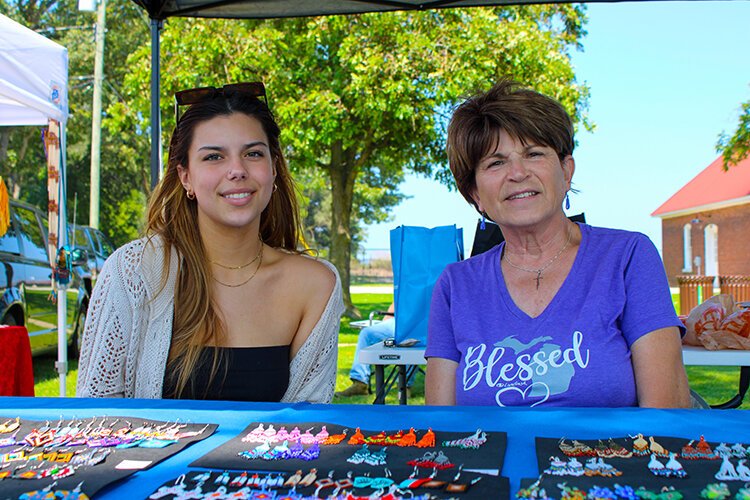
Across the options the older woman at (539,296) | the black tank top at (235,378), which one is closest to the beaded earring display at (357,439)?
the older woman at (539,296)

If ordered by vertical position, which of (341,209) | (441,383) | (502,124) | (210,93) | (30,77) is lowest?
(441,383)

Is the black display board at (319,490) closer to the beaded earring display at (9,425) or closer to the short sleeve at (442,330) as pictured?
the beaded earring display at (9,425)

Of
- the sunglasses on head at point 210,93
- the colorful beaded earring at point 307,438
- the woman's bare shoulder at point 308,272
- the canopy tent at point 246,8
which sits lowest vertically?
the colorful beaded earring at point 307,438

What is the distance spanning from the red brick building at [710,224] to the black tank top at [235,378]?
31.7m

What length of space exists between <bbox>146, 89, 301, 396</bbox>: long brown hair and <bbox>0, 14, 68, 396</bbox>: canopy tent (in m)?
2.52

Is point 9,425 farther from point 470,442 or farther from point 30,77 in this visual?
point 30,77

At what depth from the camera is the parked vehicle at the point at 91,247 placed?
930 centimetres

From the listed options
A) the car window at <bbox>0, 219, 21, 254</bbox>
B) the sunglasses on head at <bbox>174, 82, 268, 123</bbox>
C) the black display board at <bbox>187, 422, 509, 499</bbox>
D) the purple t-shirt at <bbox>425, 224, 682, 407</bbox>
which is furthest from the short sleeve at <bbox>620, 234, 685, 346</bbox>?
the car window at <bbox>0, 219, 21, 254</bbox>

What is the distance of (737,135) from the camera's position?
41.3 feet

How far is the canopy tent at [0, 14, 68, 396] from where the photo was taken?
13.9 feet

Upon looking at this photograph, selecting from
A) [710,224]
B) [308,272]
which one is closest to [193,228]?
[308,272]

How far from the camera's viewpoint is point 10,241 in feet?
21.1

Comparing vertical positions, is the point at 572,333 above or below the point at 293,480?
above

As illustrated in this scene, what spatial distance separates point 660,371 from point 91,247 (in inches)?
380
